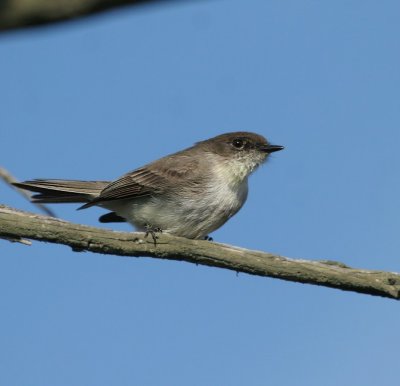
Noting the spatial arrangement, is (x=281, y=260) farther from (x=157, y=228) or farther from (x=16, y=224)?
(x=157, y=228)

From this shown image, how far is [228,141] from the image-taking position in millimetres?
8844

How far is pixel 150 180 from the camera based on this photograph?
27.0 feet

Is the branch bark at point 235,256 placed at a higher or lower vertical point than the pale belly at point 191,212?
lower

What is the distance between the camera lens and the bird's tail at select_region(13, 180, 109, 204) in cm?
832

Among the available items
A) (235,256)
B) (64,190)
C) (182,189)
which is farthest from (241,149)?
(235,256)

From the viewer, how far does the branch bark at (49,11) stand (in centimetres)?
247

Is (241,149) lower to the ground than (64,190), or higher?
higher

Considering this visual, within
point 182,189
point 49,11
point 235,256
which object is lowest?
point 235,256

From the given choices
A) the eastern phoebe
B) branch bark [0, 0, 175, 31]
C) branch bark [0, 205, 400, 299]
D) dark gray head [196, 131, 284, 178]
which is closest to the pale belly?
the eastern phoebe

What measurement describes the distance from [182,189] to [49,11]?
542 centimetres

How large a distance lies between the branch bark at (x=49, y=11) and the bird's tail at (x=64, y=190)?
220 inches

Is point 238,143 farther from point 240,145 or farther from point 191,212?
point 191,212

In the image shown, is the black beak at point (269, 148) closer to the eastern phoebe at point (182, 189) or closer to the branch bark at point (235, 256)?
the eastern phoebe at point (182, 189)

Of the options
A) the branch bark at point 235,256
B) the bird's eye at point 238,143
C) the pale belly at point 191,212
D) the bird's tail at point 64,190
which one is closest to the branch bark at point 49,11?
the branch bark at point 235,256
